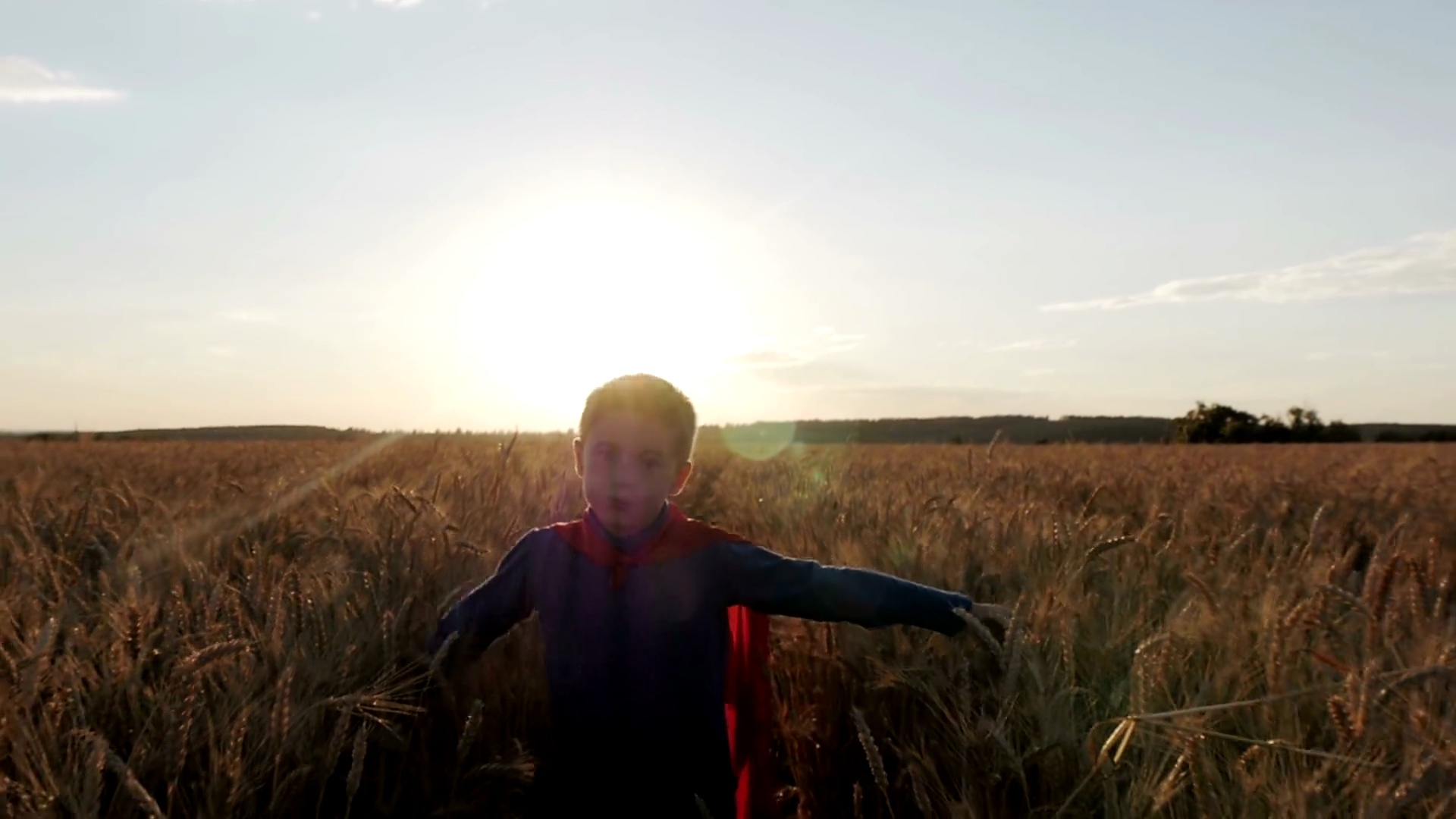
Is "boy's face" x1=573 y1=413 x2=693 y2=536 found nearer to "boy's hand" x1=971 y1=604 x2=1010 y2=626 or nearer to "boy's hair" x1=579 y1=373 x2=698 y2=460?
"boy's hair" x1=579 y1=373 x2=698 y2=460

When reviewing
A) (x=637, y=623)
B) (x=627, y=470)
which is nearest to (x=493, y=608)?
(x=637, y=623)

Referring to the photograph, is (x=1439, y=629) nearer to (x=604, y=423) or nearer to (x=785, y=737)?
(x=785, y=737)

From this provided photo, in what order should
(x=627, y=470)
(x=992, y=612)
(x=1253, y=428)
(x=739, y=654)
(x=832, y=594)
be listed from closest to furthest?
(x=992, y=612), (x=832, y=594), (x=627, y=470), (x=739, y=654), (x=1253, y=428)

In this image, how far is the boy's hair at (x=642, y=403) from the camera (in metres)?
2.54

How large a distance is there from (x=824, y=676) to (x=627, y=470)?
84cm

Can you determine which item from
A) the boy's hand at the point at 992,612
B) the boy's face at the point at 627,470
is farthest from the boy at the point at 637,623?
the boy's hand at the point at 992,612

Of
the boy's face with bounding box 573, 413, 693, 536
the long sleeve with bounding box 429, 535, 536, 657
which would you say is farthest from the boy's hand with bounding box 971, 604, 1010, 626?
the long sleeve with bounding box 429, 535, 536, 657

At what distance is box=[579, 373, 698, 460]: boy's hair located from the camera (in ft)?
8.32

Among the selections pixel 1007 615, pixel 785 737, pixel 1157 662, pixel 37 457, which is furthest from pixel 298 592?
pixel 37 457

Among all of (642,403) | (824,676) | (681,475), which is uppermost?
(642,403)

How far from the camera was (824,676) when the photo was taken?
9.29ft

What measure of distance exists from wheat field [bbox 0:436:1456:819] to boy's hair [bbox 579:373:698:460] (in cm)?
64

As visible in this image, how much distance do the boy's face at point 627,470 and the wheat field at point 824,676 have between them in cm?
53

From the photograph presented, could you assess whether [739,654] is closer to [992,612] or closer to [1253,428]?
[992,612]
